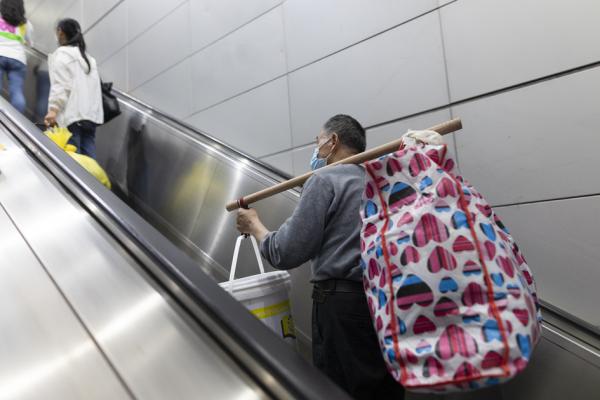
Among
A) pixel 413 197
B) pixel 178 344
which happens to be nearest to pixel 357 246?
pixel 413 197

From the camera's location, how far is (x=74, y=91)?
4.18 metres

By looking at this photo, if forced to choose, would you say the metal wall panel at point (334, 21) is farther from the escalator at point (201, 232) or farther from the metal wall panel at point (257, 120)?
the escalator at point (201, 232)

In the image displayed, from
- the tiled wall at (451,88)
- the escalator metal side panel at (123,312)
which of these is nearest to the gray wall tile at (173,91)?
the tiled wall at (451,88)

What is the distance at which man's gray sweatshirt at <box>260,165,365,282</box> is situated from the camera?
150 centimetres

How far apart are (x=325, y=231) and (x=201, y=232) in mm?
2247

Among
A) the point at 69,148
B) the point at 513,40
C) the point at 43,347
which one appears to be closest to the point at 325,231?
the point at 43,347

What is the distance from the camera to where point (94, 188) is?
1.87 meters

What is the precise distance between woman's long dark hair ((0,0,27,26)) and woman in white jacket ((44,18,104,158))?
0.80m

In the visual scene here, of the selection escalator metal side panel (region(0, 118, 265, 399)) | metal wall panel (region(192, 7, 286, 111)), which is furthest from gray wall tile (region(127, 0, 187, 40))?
escalator metal side panel (region(0, 118, 265, 399))

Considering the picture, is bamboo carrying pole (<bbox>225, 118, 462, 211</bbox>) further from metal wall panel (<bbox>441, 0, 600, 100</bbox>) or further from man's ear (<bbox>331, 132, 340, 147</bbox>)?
metal wall panel (<bbox>441, 0, 600, 100</bbox>)

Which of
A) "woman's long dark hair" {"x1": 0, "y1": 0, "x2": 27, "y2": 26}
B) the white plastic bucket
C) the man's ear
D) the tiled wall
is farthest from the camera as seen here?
"woman's long dark hair" {"x1": 0, "y1": 0, "x2": 27, "y2": 26}

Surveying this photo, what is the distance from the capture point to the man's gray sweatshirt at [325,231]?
1.50m

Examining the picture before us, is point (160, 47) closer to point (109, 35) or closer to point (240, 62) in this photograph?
point (109, 35)

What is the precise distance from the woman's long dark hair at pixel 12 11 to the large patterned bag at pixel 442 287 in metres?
5.36
